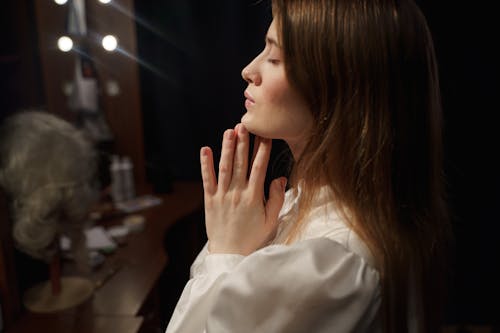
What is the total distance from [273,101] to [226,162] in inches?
6.7

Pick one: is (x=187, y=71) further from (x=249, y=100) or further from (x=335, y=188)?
(x=335, y=188)

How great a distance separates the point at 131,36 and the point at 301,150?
1.72 m

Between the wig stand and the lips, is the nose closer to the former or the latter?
the lips

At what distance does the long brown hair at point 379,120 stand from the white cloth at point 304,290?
5 centimetres

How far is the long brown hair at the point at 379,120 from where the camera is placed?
2.67 feet

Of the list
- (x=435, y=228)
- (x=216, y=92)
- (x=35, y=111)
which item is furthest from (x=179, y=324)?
(x=216, y=92)

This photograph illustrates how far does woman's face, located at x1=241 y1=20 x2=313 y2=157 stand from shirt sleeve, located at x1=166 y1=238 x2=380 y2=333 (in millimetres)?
253

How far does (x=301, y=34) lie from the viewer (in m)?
0.84

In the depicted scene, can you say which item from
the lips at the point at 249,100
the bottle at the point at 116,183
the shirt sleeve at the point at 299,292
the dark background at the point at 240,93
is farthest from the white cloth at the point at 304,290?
the bottle at the point at 116,183

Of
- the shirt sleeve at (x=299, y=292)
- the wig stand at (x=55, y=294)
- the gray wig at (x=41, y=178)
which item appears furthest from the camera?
the wig stand at (x=55, y=294)

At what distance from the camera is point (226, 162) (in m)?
0.97

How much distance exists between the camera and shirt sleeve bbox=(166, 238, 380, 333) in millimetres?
758

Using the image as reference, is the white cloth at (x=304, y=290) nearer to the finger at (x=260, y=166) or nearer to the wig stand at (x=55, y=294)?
the finger at (x=260, y=166)

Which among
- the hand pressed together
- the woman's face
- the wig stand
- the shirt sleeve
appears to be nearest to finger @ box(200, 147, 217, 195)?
the hand pressed together
